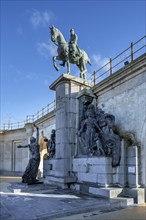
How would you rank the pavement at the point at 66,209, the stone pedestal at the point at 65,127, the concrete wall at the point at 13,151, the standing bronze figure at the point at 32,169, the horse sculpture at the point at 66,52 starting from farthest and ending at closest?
the concrete wall at the point at 13,151, the horse sculpture at the point at 66,52, the standing bronze figure at the point at 32,169, the stone pedestal at the point at 65,127, the pavement at the point at 66,209

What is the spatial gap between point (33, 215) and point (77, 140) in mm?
6284

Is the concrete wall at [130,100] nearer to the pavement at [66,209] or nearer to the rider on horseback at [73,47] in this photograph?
the pavement at [66,209]

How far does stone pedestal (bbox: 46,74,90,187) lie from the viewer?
1245 centimetres

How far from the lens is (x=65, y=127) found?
12.9 meters

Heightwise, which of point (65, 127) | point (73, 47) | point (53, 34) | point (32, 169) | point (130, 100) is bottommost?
point (32, 169)

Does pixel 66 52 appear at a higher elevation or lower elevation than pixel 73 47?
lower

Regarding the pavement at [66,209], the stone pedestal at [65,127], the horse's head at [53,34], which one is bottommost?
the pavement at [66,209]

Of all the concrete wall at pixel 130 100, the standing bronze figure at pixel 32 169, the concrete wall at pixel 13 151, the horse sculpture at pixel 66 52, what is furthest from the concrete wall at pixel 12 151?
the concrete wall at pixel 130 100

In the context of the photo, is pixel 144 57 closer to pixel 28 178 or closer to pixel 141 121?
pixel 141 121

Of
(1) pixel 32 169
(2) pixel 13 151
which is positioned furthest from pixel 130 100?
(2) pixel 13 151

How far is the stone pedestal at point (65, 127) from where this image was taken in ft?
40.8

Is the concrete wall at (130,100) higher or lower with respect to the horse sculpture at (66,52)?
lower

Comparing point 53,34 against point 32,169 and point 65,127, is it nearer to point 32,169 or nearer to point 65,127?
point 65,127

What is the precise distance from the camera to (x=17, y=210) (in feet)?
23.7
